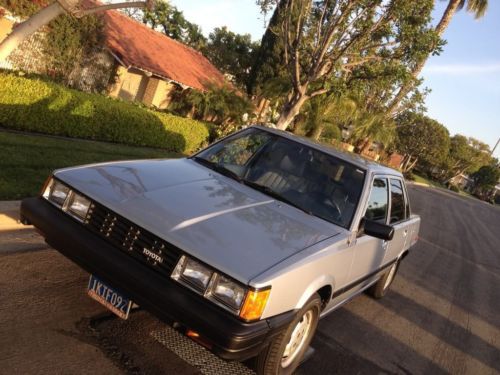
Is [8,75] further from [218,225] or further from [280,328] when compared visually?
[280,328]

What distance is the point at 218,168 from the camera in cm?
461

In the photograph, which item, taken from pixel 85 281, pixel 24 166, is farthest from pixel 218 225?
pixel 24 166

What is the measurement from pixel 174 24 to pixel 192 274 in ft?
133

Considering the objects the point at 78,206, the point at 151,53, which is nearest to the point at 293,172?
the point at 78,206

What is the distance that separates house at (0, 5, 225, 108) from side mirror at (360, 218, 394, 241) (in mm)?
14491

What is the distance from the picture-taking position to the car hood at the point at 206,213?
3109 millimetres

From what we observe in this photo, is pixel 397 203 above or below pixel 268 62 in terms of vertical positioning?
below

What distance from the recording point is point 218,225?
11.0 ft

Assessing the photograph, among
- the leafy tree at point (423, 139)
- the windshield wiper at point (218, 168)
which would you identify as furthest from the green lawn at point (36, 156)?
the leafy tree at point (423, 139)

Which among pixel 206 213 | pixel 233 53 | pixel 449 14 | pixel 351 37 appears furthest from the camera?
pixel 233 53

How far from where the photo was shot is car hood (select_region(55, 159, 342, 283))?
3.11 meters

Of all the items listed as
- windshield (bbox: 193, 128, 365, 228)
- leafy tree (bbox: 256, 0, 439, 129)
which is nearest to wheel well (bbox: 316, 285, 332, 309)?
windshield (bbox: 193, 128, 365, 228)

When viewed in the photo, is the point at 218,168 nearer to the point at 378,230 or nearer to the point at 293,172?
the point at 293,172

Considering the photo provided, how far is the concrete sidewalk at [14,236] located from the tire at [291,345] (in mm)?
2677
